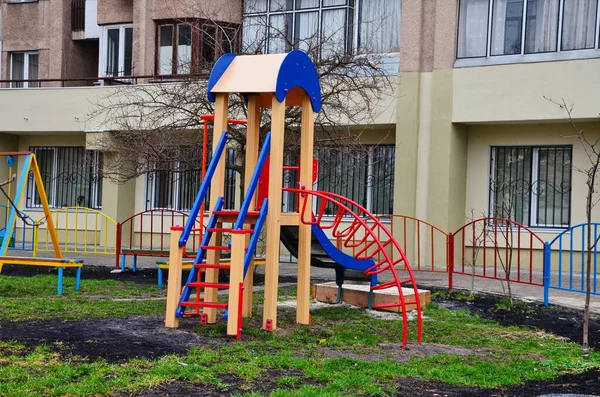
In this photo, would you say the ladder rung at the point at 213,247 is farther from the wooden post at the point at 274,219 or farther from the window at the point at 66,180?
the window at the point at 66,180

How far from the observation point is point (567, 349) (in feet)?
28.6

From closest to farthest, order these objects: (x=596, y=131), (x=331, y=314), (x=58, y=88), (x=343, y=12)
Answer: (x=331, y=314) < (x=596, y=131) < (x=343, y=12) < (x=58, y=88)

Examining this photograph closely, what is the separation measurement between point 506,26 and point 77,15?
46.1 feet

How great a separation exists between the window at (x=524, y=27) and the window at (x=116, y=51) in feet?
34.4

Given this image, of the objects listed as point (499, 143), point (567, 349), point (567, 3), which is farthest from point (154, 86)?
point (567, 349)

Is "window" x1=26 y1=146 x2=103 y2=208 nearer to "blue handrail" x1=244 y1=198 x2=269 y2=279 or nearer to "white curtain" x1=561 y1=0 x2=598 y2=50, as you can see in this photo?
"white curtain" x1=561 y1=0 x2=598 y2=50

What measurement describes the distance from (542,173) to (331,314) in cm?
991

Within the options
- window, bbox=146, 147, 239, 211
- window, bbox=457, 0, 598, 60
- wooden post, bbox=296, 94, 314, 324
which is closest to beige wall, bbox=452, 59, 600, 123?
window, bbox=457, 0, 598, 60

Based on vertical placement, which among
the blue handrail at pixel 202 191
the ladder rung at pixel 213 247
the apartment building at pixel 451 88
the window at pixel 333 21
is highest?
the window at pixel 333 21

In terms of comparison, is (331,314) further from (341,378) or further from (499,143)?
(499,143)

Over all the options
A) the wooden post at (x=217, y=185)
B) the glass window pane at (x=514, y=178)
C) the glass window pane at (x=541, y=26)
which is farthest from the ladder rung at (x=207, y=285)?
the glass window pane at (x=541, y=26)

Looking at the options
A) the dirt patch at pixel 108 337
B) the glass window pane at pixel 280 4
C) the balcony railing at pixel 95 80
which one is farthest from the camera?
the balcony railing at pixel 95 80

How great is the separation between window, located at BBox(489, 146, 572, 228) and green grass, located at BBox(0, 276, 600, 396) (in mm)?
8680

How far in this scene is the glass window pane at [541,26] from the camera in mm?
18219
